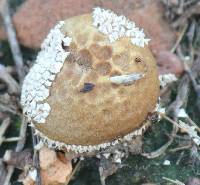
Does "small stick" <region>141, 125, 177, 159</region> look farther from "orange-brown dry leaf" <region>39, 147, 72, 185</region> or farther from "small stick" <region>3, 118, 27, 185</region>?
"small stick" <region>3, 118, 27, 185</region>

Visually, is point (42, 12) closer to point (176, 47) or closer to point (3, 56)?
→ point (3, 56)

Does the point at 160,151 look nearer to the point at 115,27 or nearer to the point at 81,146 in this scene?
the point at 81,146

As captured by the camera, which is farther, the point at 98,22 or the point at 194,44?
the point at 194,44

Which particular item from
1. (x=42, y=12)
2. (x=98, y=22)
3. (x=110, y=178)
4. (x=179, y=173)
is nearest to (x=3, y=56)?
(x=42, y=12)

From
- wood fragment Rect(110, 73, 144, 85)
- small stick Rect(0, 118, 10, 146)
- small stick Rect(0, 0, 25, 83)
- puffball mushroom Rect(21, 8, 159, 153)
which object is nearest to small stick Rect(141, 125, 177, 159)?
puffball mushroom Rect(21, 8, 159, 153)

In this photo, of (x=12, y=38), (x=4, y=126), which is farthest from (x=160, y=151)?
(x=12, y=38)

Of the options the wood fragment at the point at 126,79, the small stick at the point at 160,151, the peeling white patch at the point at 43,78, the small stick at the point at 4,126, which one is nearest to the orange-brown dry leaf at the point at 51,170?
the peeling white patch at the point at 43,78
